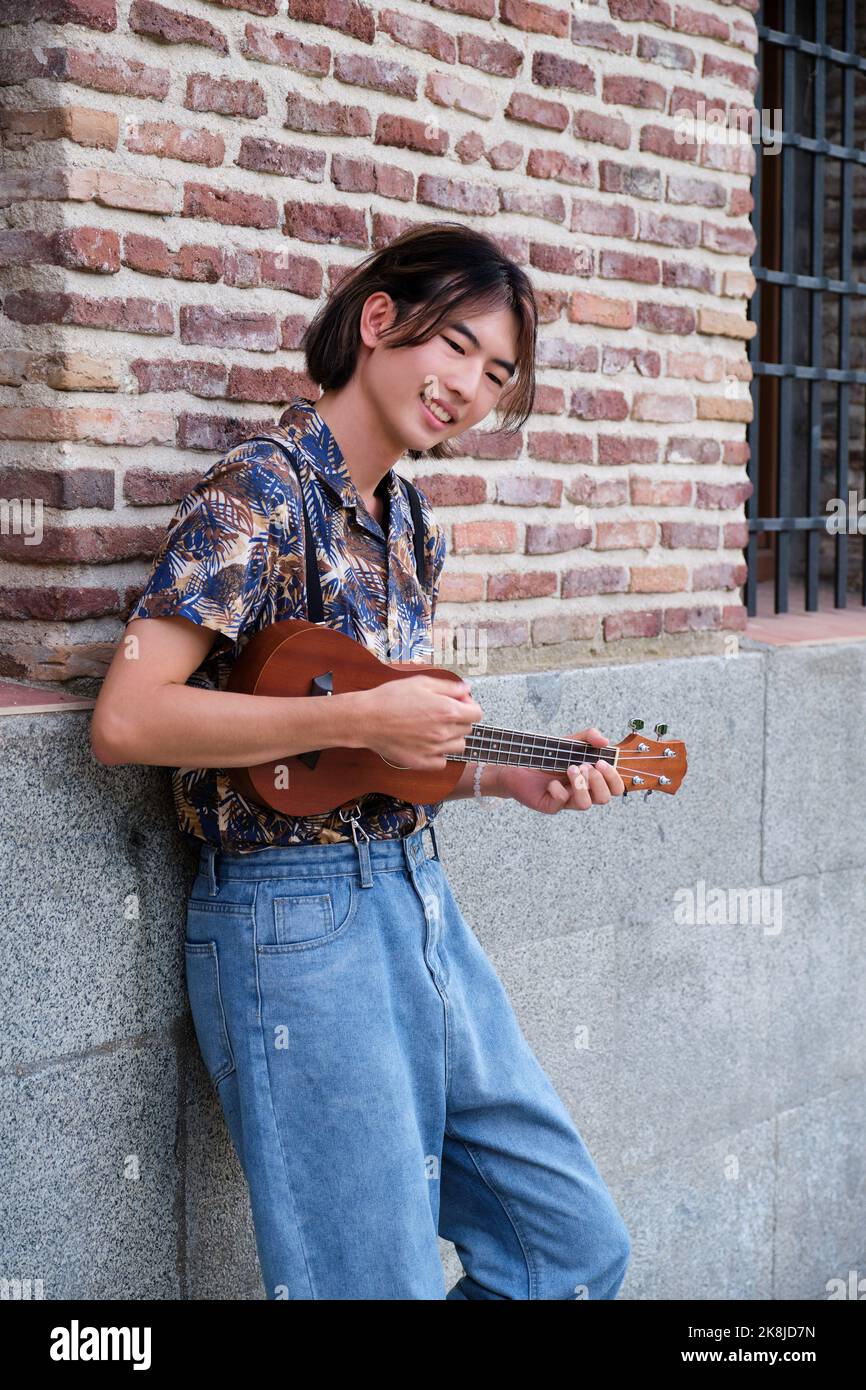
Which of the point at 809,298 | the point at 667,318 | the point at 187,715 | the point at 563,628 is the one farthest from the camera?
the point at 809,298

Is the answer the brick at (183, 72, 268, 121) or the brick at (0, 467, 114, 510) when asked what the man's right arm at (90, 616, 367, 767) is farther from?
the brick at (183, 72, 268, 121)

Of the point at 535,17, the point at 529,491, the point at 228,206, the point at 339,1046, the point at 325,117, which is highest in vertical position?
the point at 535,17

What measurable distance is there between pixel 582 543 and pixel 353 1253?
1.81 metres

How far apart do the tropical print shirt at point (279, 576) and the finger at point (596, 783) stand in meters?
0.27

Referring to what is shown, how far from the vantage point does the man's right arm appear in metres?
2.15

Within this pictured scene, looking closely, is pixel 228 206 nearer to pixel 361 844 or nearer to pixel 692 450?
pixel 361 844

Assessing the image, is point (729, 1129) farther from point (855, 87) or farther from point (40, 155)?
point (855, 87)

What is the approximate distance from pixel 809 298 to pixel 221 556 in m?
4.13

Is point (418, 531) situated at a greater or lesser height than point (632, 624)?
greater

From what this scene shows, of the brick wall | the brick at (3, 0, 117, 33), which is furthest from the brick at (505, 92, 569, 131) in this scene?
the brick at (3, 0, 117, 33)

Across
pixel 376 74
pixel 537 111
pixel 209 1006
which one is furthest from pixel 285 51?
pixel 209 1006

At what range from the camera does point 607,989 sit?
372 centimetres
